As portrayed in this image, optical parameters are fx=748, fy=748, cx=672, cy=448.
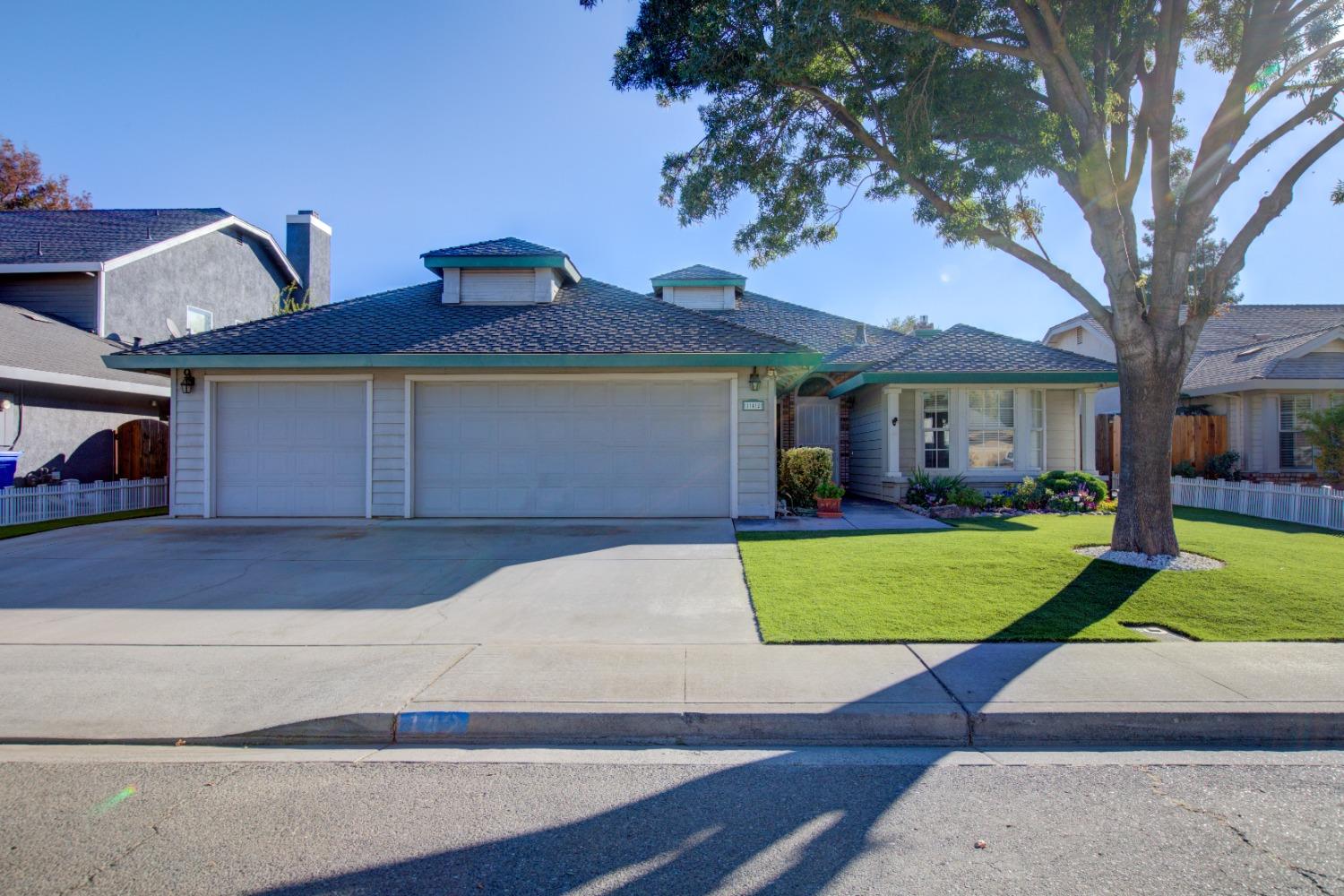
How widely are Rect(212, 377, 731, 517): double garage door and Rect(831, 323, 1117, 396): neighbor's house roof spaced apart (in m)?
4.47

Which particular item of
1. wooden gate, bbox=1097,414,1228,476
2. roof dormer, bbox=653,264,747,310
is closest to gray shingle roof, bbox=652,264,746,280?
roof dormer, bbox=653,264,747,310

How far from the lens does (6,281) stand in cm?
1814

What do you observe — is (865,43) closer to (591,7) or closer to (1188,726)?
(591,7)

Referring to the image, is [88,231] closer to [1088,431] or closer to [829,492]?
[829,492]

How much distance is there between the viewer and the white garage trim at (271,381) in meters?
12.8

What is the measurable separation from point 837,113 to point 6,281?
2006 centimetres

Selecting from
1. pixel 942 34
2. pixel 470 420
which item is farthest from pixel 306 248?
pixel 942 34

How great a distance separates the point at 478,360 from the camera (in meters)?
12.2

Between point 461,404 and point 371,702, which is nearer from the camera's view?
point 371,702

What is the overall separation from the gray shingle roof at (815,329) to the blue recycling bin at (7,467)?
45.0ft

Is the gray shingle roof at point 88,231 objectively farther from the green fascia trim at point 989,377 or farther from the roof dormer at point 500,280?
the green fascia trim at point 989,377

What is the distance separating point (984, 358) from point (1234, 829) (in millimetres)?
13437

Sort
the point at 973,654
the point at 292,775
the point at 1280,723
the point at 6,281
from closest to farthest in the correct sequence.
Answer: the point at 292,775
the point at 1280,723
the point at 973,654
the point at 6,281

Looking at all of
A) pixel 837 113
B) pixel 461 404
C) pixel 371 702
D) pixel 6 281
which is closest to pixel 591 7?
pixel 837 113
